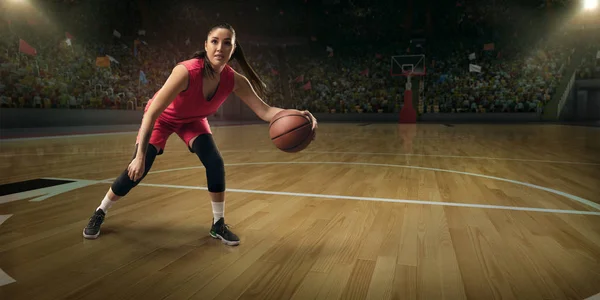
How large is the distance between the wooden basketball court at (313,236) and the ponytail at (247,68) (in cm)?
100

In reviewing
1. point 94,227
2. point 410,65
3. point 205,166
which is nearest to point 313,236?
point 205,166

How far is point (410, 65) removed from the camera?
23.0m

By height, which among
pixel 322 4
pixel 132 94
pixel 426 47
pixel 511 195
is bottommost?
pixel 511 195

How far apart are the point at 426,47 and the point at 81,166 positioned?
81.2 ft

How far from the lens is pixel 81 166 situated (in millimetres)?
5965

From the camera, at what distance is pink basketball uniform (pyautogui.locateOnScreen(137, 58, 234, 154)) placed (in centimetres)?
258

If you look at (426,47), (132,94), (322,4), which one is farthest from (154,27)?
(426,47)

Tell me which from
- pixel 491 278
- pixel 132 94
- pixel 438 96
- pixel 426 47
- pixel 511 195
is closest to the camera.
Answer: pixel 491 278

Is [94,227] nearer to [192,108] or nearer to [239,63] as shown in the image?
[192,108]

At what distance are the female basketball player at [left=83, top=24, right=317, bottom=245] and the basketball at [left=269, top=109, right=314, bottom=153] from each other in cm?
6

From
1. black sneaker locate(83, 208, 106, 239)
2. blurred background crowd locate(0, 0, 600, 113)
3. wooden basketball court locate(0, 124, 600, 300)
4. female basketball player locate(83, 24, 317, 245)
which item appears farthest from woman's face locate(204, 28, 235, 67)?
blurred background crowd locate(0, 0, 600, 113)

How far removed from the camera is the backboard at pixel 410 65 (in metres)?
22.4

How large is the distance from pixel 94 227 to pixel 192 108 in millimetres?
1010

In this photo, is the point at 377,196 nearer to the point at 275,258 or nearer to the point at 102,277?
the point at 275,258
